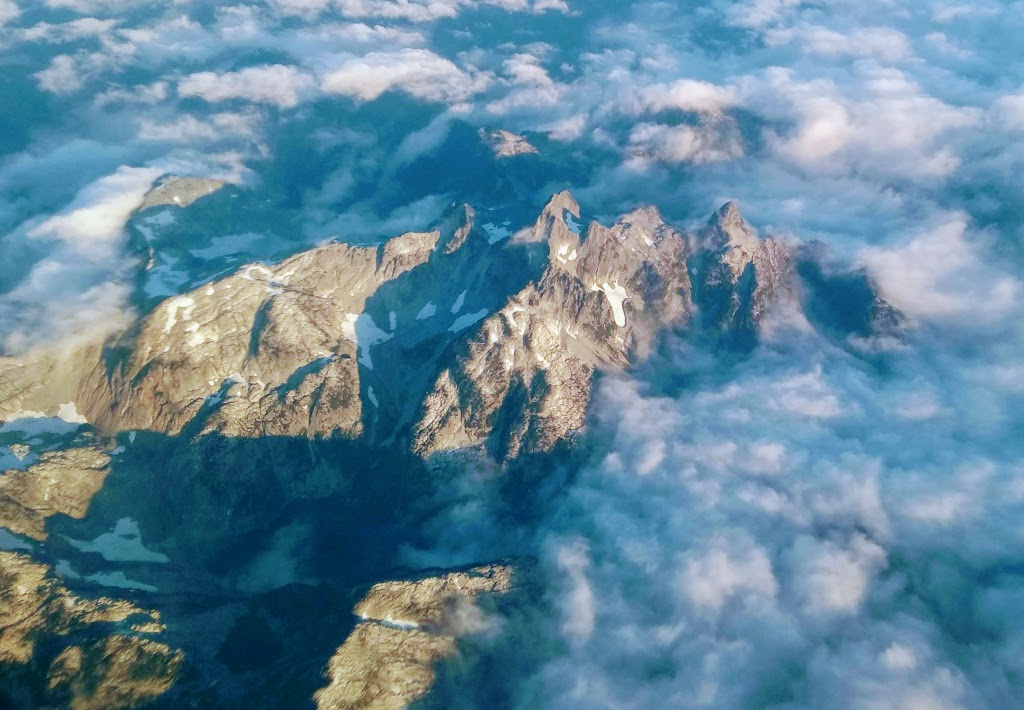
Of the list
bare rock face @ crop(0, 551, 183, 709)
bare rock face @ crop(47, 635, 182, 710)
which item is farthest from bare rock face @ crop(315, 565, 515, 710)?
bare rock face @ crop(0, 551, 183, 709)

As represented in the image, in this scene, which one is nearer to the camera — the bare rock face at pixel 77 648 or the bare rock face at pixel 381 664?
the bare rock face at pixel 77 648

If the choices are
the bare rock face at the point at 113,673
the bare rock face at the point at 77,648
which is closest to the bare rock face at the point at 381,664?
the bare rock face at the point at 113,673

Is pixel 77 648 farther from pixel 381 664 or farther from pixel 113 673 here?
pixel 381 664

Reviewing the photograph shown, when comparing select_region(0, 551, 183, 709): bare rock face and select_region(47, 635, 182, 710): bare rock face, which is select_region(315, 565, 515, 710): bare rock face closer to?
select_region(47, 635, 182, 710): bare rock face

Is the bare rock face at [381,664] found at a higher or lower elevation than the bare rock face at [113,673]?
lower

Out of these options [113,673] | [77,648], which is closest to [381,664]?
[113,673]

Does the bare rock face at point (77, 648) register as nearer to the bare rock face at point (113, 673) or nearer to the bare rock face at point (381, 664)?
the bare rock face at point (113, 673)

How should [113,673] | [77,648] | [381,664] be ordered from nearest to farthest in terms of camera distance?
[113,673] → [77,648] → [381,664]

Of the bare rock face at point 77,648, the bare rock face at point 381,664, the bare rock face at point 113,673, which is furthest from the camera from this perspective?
the bare rock face at point 381,664

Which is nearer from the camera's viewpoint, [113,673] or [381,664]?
[113,673]

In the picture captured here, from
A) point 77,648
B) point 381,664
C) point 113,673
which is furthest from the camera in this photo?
point 381,664
